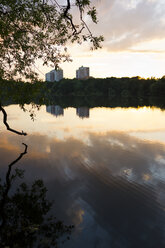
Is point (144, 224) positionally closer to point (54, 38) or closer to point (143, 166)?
point (143, 166)

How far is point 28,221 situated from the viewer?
310 inches

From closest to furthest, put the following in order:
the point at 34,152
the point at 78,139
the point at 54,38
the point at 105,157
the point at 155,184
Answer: the point at 155,184 → the point at 54,38 → the point at 105,157 → the point at 34,152 → the point at 78,139

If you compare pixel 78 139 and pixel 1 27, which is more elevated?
pixel 1 27

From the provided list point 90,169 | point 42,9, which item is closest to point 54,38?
point 42,9

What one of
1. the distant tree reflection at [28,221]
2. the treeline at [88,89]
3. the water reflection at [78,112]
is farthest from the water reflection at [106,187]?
the water reflection at [78,112]

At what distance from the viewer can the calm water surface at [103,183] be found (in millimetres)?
7484

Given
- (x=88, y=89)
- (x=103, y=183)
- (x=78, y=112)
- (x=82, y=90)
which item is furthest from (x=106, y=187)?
(x=82, y=90)

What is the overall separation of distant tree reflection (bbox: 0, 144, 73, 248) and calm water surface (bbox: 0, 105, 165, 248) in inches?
17.8

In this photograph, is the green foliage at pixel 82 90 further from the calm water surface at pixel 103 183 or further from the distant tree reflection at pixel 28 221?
the distant tree reflection at pixel 28 221

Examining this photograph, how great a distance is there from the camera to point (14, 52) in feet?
41.6

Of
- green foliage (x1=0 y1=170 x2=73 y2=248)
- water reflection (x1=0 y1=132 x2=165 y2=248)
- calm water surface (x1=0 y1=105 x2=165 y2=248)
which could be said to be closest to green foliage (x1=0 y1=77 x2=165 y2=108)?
calm water surface (x1=0 y1=105 x2=165 y2=248)

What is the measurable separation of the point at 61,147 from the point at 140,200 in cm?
1068

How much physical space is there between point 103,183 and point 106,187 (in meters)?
0.48

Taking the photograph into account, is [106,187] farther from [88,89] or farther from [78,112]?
[88,89]
